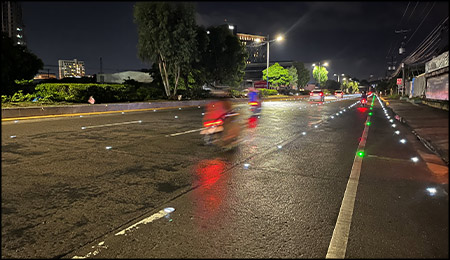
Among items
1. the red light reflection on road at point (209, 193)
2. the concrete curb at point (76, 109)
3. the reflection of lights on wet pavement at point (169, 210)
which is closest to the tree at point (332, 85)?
the concrete curb at point (76, 109)

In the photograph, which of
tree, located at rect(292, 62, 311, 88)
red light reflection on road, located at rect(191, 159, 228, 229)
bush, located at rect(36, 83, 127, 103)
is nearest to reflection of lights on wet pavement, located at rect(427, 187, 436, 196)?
red light reflection on road, located at rect(191, 159, 228, 229)

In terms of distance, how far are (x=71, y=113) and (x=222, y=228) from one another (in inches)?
653

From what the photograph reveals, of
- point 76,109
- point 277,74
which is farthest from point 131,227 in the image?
point 277,74

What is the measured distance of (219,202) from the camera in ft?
14.3

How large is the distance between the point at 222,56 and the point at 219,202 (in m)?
34.1

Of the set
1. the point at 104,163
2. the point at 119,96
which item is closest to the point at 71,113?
the point at 119,96

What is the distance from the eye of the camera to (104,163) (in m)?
6.51

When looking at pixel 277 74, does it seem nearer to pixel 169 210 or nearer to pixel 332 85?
pixel 169 210

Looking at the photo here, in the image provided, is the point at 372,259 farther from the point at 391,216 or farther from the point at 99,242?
the point at 99,242

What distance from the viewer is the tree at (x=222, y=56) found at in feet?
120

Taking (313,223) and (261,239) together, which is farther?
(313,223)

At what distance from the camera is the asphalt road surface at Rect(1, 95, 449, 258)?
3.11 metres

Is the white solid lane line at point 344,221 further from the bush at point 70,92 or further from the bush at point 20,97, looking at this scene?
the bush at point 70,92

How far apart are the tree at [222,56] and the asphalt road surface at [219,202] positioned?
2950cm
